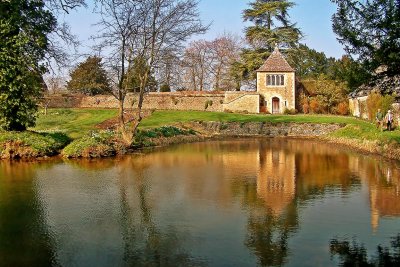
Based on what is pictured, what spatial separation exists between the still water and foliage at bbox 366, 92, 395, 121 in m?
13.4

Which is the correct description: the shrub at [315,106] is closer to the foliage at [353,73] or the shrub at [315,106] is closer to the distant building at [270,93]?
the distant building at [270,93]

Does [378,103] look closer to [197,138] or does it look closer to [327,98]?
[197,138]

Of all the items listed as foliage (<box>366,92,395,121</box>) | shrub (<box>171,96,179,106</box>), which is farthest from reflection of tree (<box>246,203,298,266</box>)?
shrub (<box>171,96,179,106</box>)

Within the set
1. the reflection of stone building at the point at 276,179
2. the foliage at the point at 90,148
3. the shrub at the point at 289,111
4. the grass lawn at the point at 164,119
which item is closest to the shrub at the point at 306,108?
the shrub at the point at 289,111

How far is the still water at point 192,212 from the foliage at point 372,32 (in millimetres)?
3945

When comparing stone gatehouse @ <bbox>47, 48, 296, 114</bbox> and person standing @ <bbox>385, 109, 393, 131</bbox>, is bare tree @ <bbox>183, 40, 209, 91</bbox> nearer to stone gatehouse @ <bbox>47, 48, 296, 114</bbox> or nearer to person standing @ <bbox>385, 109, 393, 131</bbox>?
stone gatehouse @ <bbox>47, 48, 296, 114</bbox>

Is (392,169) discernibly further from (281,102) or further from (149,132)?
(281,102)

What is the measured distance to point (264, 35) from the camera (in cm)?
5347

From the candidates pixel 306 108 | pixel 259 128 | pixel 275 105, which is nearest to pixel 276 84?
pixel 275 105

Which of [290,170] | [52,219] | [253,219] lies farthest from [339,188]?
[52,219]

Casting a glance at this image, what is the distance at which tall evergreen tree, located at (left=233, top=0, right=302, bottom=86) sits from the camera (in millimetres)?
52812

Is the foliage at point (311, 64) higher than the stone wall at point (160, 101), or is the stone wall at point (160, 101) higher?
the foliage at point (311, 64)

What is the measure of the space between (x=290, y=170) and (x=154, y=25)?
12429mm

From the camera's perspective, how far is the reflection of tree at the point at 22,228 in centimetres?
756
